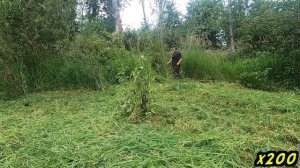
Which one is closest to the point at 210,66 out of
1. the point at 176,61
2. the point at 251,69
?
the point at 176,61

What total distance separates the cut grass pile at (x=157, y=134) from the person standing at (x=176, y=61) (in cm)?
380

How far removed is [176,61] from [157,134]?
603cm

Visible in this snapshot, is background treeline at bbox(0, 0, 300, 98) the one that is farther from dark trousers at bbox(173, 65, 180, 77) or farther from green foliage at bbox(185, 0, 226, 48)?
green foliage at bbox(185, 0, 226, 48)

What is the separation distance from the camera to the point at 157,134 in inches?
122

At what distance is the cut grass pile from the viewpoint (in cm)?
262

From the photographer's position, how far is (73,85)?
769cm

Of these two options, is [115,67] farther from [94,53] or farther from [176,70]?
[176,70]

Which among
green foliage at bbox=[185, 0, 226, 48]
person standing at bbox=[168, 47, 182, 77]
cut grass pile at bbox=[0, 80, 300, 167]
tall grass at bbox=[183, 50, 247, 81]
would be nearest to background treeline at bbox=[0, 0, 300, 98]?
tall grass at bbox=[183, 50, 247, 81]

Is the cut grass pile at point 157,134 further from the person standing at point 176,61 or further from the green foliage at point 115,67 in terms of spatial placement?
the person standing at point 176,61

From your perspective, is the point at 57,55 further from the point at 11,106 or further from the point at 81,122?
the point at 81,122

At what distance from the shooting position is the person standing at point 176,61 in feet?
29.0
